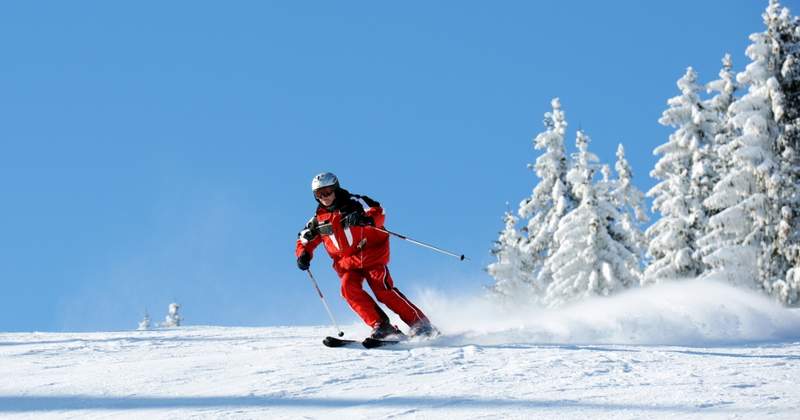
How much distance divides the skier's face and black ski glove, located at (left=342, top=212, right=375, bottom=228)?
10.4 inches

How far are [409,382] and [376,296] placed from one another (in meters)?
3.29

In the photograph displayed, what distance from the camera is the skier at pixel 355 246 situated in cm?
863

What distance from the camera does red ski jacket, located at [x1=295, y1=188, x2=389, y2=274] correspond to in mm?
8766

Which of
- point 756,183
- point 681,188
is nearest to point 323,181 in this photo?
point 756,183

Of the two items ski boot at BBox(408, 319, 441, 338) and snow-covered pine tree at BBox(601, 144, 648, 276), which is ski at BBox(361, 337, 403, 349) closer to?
ski boot at BBox(408, 319, 441, 338)

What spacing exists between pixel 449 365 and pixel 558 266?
2260 cm

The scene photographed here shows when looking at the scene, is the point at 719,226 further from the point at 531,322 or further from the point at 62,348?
the point at 62,348

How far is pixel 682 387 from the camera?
5.21 metres

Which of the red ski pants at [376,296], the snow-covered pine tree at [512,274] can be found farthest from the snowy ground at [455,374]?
the snow-covered pine tree at [512,274]

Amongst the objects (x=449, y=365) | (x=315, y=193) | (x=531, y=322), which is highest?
(x=315, y=193)

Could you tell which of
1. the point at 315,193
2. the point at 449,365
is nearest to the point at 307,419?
the point at 449,365

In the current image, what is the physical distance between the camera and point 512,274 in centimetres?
3325

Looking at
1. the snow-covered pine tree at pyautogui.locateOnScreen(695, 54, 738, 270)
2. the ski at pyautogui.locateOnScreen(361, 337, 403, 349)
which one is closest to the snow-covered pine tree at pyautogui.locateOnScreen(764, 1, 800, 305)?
the snow-covered pine tree at pyautogui.locateOnScreen(695, 54, 738, 270)

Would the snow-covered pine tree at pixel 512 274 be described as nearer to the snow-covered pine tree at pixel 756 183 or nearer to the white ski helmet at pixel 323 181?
the snow-covered pine tree at pixel 756 183
